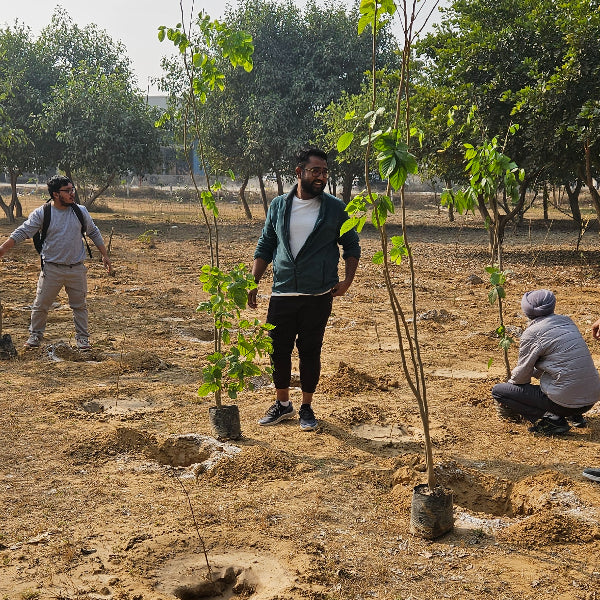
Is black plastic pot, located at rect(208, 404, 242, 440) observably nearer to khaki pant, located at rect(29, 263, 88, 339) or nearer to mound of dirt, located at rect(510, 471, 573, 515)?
mound of dirt, located at rect(510, 471, 573, 515)

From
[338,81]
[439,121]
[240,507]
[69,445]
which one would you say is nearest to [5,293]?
[69,445]

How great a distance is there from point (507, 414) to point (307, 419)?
1465mm

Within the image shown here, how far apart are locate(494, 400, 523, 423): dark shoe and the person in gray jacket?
58 millimetres

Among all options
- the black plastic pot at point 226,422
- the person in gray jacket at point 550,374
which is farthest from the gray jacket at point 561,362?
the black plastic pot at point 226,422

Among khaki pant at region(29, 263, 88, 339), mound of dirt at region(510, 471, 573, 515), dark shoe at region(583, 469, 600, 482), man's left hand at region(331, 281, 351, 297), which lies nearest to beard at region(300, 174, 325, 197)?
man's left hand at region(331, 281, 351, 297)

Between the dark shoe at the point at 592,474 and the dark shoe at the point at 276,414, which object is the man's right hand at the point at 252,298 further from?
the dark shoe at the point at 592,474

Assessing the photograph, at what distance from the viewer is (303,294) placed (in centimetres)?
468

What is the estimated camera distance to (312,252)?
465cm

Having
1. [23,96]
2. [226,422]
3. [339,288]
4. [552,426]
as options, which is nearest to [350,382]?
[339,288]

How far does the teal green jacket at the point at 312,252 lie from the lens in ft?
15.2

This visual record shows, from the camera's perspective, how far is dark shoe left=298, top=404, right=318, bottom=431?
4902 mm

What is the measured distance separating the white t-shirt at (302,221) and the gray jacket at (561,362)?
1.66m

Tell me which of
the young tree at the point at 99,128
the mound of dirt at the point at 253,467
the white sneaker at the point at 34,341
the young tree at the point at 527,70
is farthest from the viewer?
the young tree at the point at 99,128

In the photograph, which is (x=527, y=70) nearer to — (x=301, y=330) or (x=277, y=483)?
(x=301, y=330)
